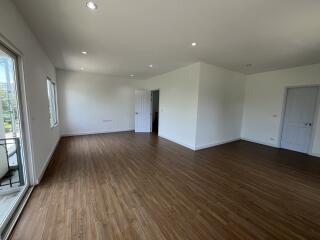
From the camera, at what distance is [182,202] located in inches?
85.6

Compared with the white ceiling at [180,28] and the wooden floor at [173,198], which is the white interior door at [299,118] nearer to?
the wooden floor at [173,198]

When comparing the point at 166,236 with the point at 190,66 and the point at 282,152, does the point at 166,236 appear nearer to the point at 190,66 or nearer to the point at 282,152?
the point at 190,66

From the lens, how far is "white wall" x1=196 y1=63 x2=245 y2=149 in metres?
4.46

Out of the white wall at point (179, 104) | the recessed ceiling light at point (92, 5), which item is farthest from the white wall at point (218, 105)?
the recessed ceiling light at point (92, 5)

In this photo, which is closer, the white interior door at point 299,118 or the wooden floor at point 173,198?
the wooden floor at point 173,198

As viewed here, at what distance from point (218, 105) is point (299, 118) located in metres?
2.52

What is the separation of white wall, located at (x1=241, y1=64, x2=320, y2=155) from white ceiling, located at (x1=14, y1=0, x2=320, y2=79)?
741 mm

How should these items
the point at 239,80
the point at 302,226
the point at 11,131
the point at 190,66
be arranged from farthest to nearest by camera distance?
the point at 239,80
the point at 190,66
the point at 11,131
the point at 302,226

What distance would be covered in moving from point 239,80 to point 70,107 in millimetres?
6740

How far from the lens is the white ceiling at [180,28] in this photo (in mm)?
1856

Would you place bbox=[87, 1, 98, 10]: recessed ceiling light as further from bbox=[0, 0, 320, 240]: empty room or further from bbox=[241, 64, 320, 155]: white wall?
bbox=[241, 64, 320, 155]: white wall

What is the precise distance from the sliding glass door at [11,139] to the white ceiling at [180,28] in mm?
871

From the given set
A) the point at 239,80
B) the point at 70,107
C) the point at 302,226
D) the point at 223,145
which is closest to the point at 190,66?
the point at 239,80

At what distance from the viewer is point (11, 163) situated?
7.75ft
